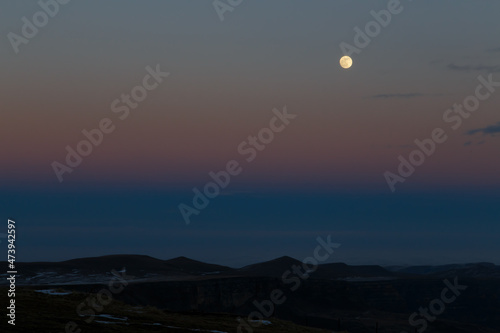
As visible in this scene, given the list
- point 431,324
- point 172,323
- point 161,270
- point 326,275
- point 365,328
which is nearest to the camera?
point 172,323

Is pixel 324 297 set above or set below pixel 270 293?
below

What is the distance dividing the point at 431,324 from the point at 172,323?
9513 cm

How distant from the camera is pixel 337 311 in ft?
415

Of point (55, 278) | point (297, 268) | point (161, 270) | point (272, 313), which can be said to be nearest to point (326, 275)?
point (297, 268)

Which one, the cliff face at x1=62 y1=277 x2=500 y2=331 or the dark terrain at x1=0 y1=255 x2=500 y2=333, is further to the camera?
the cliff face at x1=62 y1=277 x2=500 y2=331

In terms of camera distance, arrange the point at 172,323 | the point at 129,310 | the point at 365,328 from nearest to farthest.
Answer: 1. the point at 172,323
2. the point at 129,310
3. the point at 365,328

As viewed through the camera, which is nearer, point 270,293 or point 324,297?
point 270,293

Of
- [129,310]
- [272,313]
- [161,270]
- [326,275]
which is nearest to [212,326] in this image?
[129,310]

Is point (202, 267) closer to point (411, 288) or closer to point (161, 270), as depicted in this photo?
point (161, 270)

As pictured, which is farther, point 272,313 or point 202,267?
point 202,267

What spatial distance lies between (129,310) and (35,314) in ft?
31.5

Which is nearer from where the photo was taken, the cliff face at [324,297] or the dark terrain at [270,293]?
the dark terrain at [270,293]

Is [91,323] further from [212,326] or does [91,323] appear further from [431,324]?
[431,324]

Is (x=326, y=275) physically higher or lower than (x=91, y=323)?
higher
